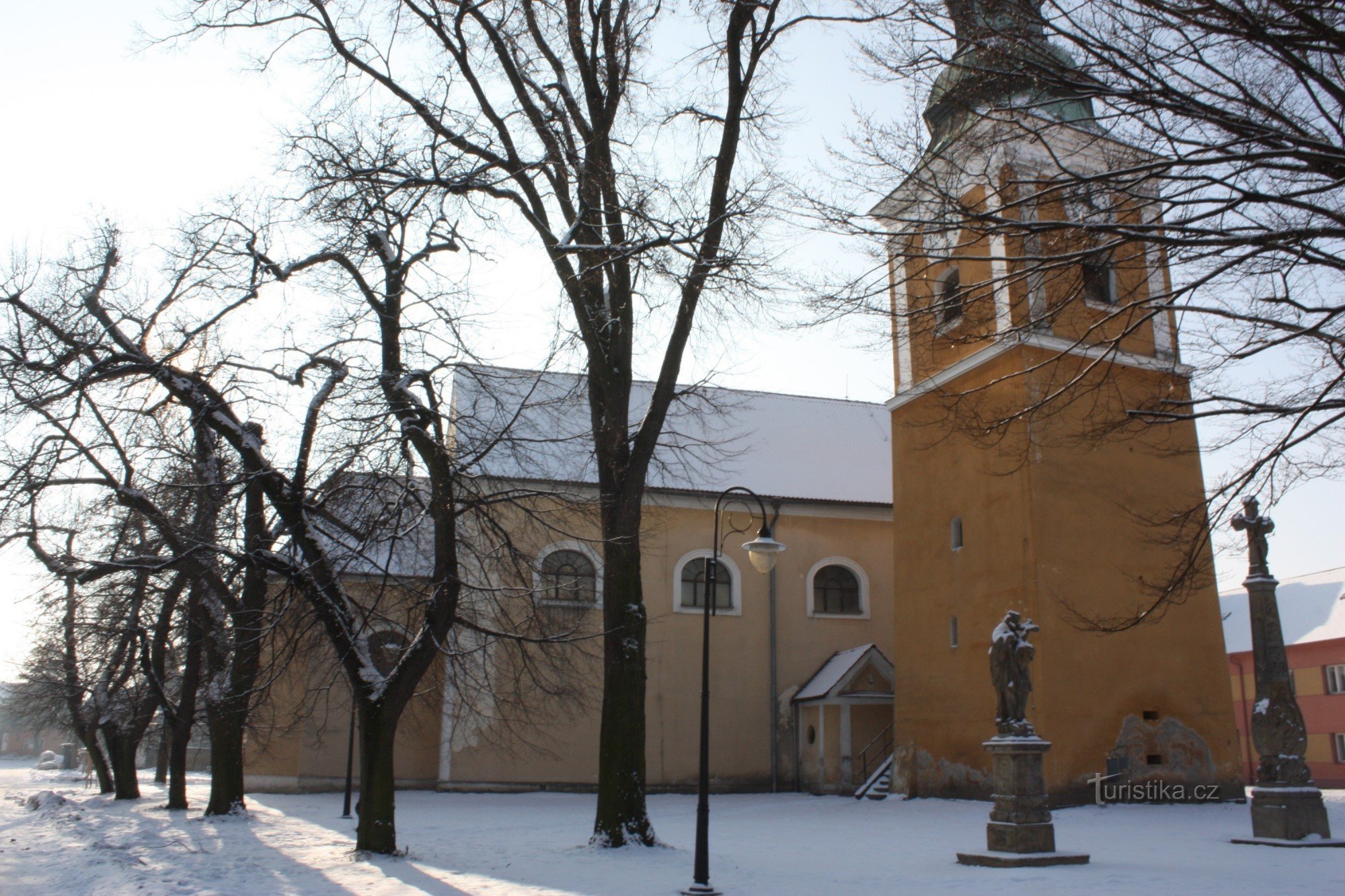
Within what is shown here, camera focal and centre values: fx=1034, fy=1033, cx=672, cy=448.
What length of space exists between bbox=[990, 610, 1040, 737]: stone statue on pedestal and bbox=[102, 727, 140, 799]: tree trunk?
20.0 m

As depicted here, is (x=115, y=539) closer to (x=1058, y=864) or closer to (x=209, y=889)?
(x=209, y=889)

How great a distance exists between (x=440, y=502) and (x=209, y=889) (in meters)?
4.51

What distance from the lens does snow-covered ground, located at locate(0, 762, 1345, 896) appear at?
10.3 meters

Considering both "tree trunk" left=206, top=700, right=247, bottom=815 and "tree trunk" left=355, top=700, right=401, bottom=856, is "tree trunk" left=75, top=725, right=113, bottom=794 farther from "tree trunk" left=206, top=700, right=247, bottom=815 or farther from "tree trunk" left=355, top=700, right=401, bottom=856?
"tree trunk" left=355, top=700, right=401, bottom=856

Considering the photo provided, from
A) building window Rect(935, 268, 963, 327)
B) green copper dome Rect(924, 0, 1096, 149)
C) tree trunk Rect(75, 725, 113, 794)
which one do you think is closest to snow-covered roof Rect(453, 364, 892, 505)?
tree trunk Rect(75, 725, 113, 794)

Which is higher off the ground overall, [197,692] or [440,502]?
[440,502]

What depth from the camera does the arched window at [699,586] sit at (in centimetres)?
2619

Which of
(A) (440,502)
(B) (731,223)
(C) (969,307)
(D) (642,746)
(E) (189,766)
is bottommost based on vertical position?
(E) (189,766)

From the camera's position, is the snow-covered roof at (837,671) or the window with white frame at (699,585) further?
the window with white frame at (699,585)

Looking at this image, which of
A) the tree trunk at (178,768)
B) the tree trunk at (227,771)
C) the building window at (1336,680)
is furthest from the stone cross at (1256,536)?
the building window at (1336,680)

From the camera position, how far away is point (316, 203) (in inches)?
485

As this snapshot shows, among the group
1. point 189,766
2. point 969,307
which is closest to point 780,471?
point 969,307

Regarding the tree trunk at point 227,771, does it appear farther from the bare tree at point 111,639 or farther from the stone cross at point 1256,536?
the stone cross at point 1256,536

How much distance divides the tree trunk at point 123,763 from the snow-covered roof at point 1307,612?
33509 mm
